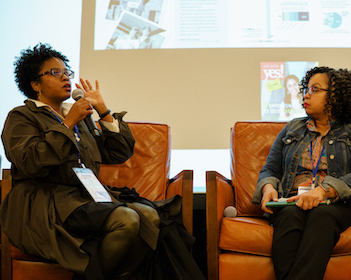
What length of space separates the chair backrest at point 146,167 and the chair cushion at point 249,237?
20.8 inches

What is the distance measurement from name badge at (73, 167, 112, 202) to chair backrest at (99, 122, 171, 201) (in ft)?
1.85

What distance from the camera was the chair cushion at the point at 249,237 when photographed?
1.86 meters

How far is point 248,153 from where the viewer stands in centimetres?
247

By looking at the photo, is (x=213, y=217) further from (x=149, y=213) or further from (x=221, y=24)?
(x=221, y=24)

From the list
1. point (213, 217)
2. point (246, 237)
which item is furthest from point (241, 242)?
point (213, 217)

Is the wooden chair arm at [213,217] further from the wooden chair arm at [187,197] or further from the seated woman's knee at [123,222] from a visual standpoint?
the seated woman's knee at [123,222]

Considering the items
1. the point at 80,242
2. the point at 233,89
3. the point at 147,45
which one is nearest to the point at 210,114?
the point at 233,89

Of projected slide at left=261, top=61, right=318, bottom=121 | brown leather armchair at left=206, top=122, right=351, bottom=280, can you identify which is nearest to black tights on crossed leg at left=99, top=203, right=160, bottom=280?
brown leather armchair at left=206, top=122, right=351, bottom=280

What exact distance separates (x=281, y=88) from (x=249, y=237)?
1.66 metres

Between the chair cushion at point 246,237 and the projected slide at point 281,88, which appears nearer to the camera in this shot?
the chair cushion at point 246,237

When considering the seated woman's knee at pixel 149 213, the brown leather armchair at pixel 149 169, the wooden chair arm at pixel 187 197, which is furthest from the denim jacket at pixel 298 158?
the seated woman's knee at pixel 149 213

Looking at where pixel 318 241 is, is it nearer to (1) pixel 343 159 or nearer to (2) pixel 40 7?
(1) pixel 343 159

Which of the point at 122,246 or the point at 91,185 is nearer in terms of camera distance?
the point at 122,246

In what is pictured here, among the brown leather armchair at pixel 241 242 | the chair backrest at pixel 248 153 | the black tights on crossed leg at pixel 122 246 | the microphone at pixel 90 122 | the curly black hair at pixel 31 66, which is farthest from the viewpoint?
the chair backrest at pixel 248 153
